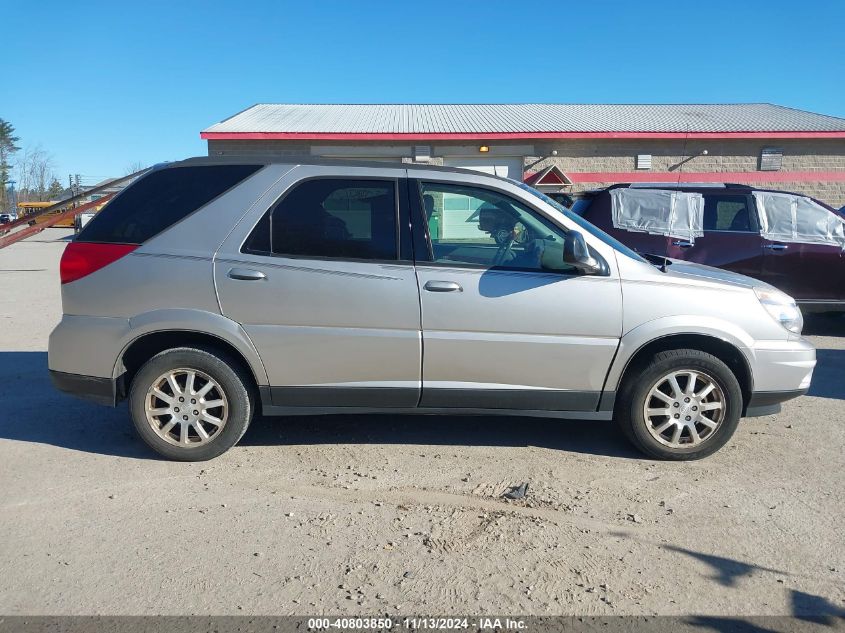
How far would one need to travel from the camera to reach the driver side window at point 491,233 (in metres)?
4.39

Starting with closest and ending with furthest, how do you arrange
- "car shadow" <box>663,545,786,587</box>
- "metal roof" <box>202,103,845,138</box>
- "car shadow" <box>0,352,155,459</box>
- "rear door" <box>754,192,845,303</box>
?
"car shadow" <box>663,545,786,587</box> < "car shadow" <box>0,352,155,459</box> < "rear door" <box>754,192,845,303</box> < "metal roof" <box>202,103,845,138</box>

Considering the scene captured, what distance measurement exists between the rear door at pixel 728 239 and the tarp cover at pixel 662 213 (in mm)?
103

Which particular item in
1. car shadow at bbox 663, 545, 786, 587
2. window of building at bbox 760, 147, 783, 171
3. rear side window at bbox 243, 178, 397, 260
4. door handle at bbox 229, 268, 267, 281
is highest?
window of building at bbox 760, 147, 783, 171

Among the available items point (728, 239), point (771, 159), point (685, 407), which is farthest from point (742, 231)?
point (771, 159)

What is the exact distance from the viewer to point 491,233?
15.0ft

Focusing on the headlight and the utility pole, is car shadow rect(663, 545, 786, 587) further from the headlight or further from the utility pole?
the utility pole

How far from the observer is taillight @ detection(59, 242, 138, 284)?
4.39 meters

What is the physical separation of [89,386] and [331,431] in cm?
166

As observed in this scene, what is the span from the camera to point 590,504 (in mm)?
3922

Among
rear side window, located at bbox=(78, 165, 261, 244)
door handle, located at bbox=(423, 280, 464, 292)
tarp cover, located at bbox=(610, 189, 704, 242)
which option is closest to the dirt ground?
door handle, located at bbox=(423, 280, 464, 292)

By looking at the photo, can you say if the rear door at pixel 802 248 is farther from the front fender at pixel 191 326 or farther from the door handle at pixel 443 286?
the front fender at pixel 191 326

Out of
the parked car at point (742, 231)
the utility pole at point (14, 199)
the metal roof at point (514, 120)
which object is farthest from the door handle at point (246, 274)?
the utility pole at point (14, 199)

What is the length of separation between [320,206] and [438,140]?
1685 centimetres

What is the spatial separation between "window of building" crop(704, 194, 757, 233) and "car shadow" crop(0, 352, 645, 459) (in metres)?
4.24
